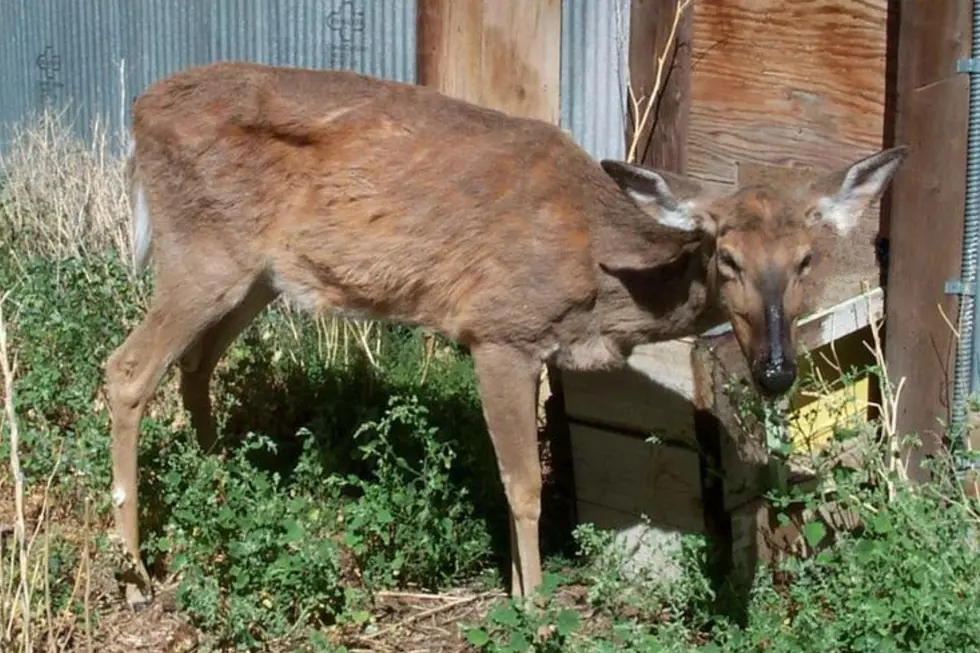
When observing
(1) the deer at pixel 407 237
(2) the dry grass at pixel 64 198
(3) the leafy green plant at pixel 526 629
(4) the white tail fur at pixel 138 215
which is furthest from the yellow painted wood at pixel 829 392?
(2) the dry grass at pixel 64 198

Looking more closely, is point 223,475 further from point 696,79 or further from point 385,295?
point 696,79

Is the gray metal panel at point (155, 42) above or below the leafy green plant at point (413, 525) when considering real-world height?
above

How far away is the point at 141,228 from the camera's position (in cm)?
585

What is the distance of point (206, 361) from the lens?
6191mm

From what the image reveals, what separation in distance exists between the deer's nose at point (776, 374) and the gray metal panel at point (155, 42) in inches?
187

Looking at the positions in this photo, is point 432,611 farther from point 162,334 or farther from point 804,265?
point 804,265

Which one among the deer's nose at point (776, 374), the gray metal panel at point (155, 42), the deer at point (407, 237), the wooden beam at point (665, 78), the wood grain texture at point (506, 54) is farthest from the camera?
the gray metal panel at point (155, 42)

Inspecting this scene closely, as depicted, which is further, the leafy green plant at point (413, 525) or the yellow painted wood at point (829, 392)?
the yellow painted wood at point (829, 392)

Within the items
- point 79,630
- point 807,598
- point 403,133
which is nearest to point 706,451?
point 807,598

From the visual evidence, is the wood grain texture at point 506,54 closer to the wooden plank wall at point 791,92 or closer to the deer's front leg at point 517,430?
the wooden plank wall at point 791,92

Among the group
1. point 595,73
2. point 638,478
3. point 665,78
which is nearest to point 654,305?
point 638,478

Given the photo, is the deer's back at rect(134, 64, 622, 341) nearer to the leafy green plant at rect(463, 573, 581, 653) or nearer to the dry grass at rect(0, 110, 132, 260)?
the leafy green plant at rect(463, 573, 581, 653)

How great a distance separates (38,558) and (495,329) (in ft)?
6.18

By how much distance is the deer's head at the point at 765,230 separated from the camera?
434 cm
